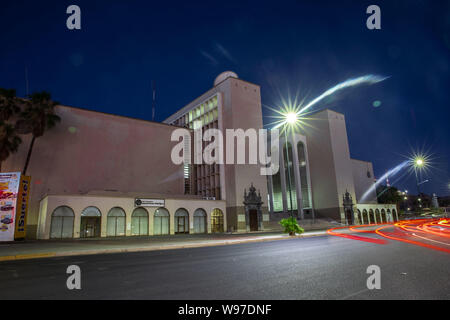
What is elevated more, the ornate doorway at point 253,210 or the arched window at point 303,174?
the arched window at point 303,174

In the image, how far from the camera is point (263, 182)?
45.8m

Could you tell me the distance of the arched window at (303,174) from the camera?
2367 inches

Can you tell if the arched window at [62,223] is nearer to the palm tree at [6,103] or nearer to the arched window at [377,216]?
the palm tree at [6,103]

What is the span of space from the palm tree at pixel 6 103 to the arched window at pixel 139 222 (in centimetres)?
1777

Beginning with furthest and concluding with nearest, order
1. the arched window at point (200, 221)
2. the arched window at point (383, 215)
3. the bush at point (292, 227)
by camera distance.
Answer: the arched window at point (383, 215), the arched window at point (200, 221), the bush at point (292, 227)

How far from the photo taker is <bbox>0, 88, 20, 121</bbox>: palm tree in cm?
3109

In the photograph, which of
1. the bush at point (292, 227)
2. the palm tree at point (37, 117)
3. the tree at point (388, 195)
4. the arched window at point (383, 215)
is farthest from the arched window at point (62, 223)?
the tree at point (388, 195)

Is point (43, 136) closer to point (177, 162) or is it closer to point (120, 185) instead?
point (120, 185)

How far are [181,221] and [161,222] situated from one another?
9.91ft

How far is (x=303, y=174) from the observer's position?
61.0m

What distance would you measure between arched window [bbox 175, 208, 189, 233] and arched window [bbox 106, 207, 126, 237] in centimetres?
703

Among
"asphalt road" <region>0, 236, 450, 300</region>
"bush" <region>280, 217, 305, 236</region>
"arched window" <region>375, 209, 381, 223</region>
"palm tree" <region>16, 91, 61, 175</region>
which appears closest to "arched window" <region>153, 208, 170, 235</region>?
"palm tree" <region>16, 91, 61, 175</region>

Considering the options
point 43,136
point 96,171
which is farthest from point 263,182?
point 43,136
